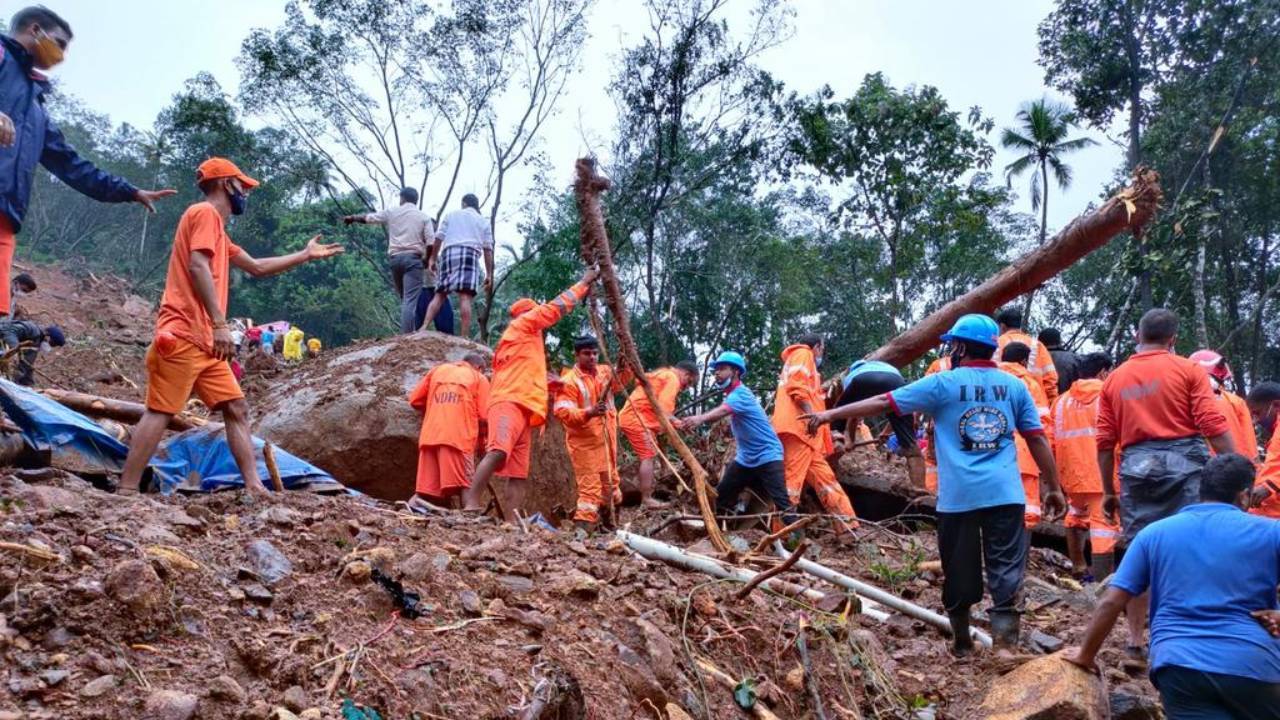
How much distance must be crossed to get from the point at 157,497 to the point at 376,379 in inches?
144

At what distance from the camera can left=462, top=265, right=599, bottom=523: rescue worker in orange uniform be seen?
6.47 metres

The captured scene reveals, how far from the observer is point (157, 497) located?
440cm

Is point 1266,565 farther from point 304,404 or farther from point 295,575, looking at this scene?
point 304,404

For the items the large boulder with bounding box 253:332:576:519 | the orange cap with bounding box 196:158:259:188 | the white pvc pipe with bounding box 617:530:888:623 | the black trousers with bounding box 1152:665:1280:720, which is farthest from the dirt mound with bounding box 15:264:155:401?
the black trousers with bounding box 1152:665:1280:720

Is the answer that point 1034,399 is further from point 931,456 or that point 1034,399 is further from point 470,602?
point 470,602

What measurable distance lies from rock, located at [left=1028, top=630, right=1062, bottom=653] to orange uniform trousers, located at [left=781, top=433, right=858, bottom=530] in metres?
2.78

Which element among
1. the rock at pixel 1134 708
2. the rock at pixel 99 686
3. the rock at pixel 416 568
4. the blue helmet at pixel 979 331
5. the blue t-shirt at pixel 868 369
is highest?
the blue helmet at pixel 979 331

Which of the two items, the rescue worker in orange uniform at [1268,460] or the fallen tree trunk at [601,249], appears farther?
the fallen tree trunk at [601,249]

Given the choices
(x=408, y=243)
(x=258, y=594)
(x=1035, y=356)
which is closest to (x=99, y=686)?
(x=258, y=594)

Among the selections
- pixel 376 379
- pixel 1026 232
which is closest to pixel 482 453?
pixel 376 379

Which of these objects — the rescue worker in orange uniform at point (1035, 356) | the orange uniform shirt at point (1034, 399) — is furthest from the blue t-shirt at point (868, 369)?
the orange uniform shirt at point (1034, 399)

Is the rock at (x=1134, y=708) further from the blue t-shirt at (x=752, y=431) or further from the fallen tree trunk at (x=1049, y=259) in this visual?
the fallen tree trunk at (x=1049, y=259)

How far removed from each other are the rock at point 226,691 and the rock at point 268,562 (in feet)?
2.31

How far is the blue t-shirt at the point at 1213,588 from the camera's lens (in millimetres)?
3195
